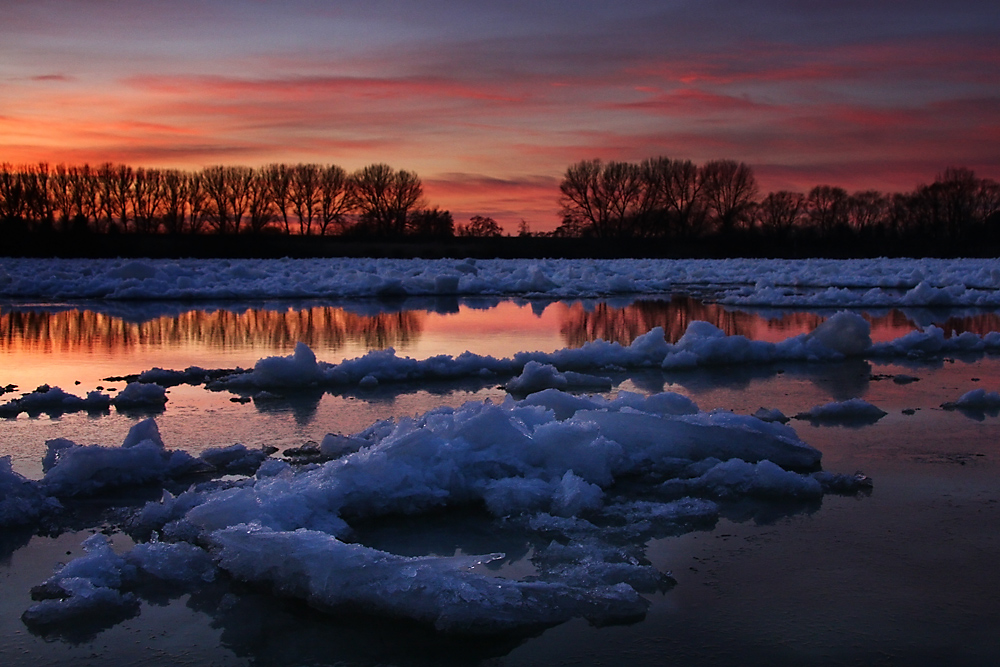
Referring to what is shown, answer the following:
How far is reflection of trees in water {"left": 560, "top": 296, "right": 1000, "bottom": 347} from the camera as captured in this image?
1160 centimetres

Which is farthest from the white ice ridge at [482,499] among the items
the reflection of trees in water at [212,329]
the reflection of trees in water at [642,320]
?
the reflection of trees in water at [212,329]

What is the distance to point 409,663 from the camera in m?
2.75

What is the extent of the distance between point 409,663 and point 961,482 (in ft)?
10.4

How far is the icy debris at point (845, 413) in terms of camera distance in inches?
239

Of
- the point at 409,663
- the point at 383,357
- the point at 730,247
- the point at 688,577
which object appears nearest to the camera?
the point at 409,663

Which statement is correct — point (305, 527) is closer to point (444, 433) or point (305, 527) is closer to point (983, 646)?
point (444, 433)

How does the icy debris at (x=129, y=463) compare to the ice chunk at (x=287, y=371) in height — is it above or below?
below

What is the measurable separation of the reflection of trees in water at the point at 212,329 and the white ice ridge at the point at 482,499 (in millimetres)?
5568

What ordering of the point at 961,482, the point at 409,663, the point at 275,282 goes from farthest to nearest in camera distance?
the point at 275,282, the point at 961,482, the point at 409,663

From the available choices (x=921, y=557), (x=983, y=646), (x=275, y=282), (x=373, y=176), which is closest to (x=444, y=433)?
(x=921, y=557)

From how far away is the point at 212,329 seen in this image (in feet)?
39.7

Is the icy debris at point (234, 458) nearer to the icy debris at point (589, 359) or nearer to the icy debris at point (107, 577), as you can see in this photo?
the icy debris at point (107, 577)

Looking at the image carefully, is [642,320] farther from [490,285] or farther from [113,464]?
[113,464]

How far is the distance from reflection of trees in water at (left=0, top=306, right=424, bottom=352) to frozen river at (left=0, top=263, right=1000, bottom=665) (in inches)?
96.6
